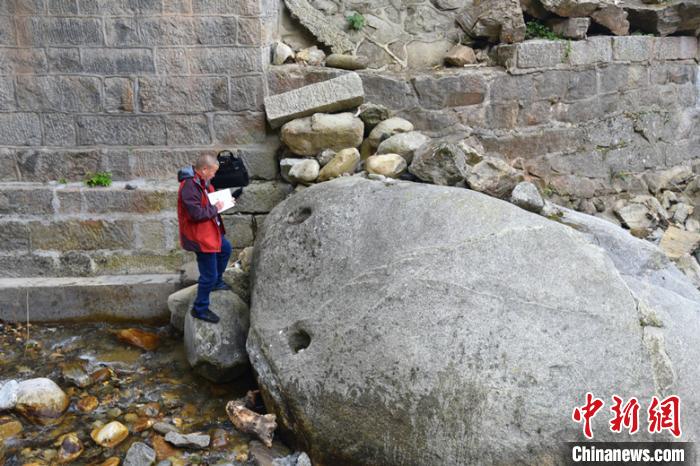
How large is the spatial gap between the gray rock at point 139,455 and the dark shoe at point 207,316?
745mm

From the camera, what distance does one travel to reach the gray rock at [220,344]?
11.8 feet

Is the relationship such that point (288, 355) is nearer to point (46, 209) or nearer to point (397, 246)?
point (397, 246)

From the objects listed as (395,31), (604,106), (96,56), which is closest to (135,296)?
(96,56)

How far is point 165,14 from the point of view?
4.46 m

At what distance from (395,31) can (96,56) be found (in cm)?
225

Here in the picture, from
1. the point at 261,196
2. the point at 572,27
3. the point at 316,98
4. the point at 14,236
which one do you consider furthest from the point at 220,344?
the point at 572,27

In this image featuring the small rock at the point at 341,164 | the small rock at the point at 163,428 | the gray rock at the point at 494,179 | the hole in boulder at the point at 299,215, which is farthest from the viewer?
the small rock at the point at 341,164

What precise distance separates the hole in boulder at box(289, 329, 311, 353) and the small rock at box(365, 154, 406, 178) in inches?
52.5

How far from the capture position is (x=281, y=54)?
4.75 meters

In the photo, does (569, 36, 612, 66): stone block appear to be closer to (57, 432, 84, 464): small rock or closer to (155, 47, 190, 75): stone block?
(155, 47, 190, 75): stone block

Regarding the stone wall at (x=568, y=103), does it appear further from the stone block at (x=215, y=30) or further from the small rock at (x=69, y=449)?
the small rock at (x=69, y=449)

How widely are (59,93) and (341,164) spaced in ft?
6.74

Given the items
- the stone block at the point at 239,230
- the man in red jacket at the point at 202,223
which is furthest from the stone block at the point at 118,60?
the man in red jacket at the point at 202,223

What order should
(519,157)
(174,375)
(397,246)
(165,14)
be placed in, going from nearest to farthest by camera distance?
(397,246), (174,375), (165,14), (519,157)
